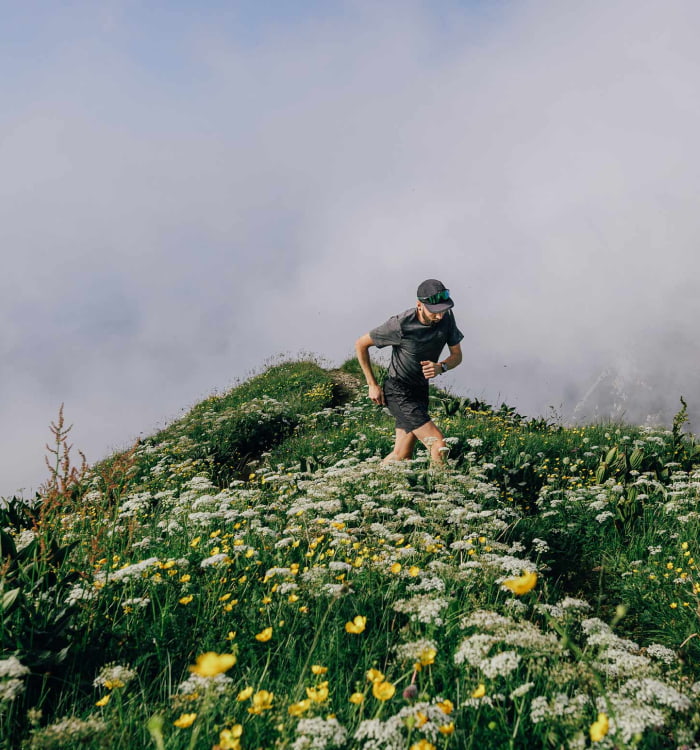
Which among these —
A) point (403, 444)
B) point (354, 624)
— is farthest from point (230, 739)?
point (403, 444)

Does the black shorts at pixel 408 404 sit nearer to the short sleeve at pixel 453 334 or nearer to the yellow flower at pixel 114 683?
the short sleeve at pixel 453 334

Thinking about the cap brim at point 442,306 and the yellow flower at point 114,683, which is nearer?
the yellow flower at point 114,683

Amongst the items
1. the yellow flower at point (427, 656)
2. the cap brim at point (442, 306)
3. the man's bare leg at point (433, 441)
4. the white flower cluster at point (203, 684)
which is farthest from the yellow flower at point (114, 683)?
A: the cap brim at point (442, 306)

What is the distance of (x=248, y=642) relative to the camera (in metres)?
3.11

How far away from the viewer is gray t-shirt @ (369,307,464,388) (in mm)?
6816

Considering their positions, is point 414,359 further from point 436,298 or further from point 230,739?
point 230,739

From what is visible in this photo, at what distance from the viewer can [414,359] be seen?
6926mm

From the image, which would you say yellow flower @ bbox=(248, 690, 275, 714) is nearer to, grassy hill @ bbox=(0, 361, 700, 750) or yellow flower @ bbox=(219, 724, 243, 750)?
grassy hill @ bbox=(0, 361, 700, 750)

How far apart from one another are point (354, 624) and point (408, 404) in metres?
4.21

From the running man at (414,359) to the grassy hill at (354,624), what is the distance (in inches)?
40.7

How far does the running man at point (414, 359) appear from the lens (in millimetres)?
6570

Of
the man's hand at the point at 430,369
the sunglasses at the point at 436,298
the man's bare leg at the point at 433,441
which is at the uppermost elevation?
the sunglasses at the point at 436,298

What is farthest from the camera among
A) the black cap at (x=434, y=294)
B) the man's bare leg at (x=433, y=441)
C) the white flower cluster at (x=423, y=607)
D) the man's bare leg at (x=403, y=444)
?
the man's bare leg at (x=403, y=444)

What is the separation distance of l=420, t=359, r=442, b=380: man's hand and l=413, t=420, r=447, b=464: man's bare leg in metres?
0.76
